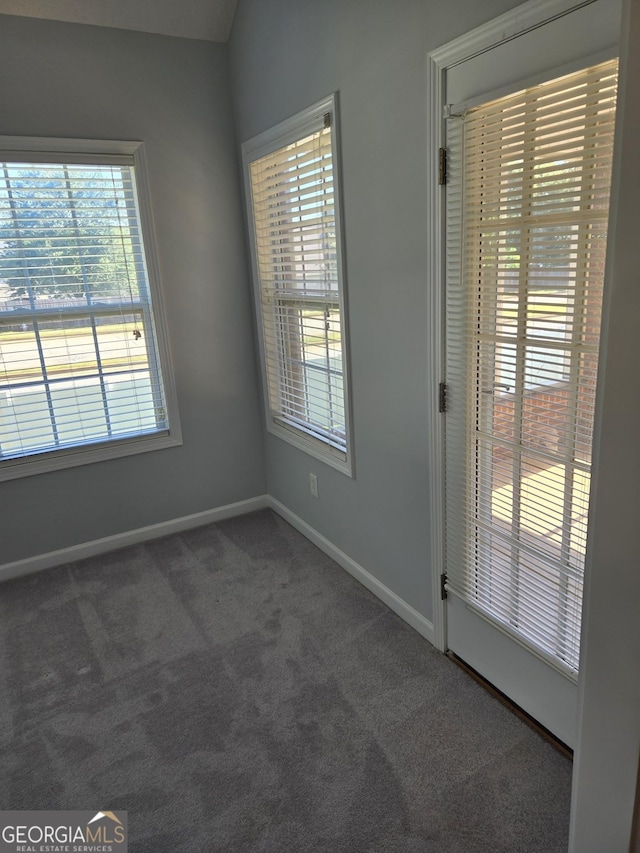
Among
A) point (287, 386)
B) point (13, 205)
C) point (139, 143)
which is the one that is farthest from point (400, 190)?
point (13, 205)

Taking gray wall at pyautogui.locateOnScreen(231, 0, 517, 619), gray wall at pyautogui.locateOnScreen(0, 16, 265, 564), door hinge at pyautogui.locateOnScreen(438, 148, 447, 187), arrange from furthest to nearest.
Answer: gray wall at pyautogui.locateOnScreen(0, 16, 265, 564) < gray wall at pyautogui.locateOnScreen(231, 0, 517, 619) < door hinge at pyautogui.locateOnScreen(438, 148, 447, 187)

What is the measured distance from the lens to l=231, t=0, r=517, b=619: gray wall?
1.85 m

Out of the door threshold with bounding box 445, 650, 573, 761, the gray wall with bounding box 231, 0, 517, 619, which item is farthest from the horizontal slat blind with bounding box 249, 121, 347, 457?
the door threshold with bounding box 445, 650, 573, 761

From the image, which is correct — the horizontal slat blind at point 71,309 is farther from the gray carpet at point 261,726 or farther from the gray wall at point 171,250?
the gray carpet at point 261,726

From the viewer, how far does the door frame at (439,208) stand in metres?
1.41

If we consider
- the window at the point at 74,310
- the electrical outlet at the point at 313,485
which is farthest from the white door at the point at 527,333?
the window at the point at 74,310

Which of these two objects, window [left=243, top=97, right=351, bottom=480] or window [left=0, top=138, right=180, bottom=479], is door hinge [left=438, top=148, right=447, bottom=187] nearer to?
window [left=243, top=97, right=351, bottom=480]

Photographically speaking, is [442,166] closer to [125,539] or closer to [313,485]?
[313,485]

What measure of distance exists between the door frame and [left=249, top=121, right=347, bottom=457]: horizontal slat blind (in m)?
0.62

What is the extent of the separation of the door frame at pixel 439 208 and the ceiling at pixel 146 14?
5.37ft

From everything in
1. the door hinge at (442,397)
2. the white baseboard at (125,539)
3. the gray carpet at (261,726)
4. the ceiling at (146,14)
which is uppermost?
the ceiling at (146,14)

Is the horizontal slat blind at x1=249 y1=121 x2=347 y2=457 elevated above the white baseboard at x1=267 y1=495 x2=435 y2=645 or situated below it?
above

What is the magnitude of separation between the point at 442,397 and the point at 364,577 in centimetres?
112

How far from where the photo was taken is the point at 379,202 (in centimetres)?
207
